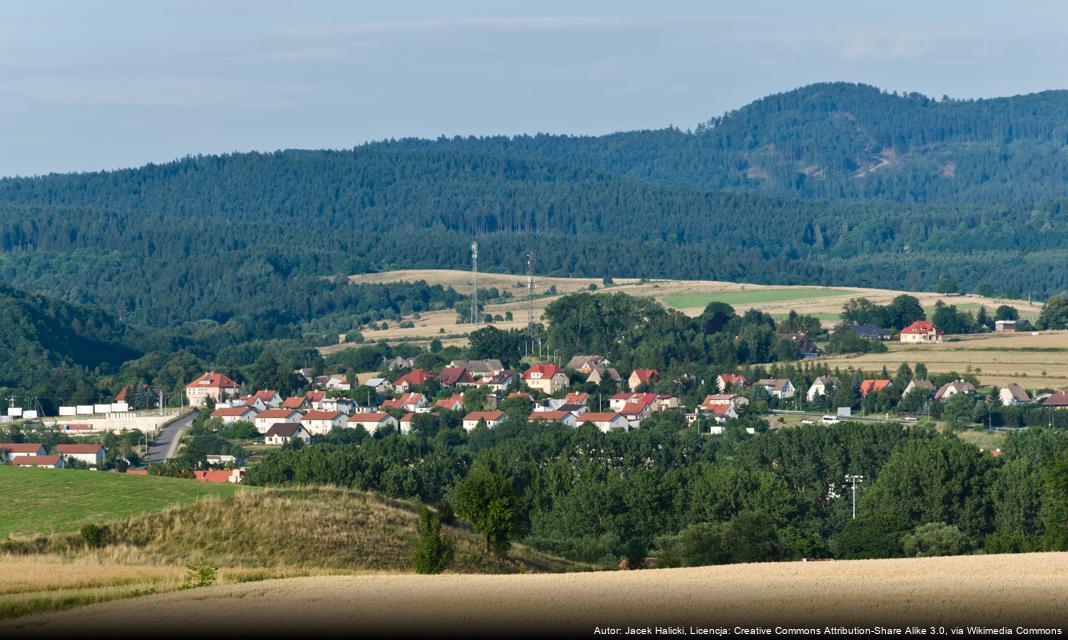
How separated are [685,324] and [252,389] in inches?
1461

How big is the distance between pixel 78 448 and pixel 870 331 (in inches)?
3016

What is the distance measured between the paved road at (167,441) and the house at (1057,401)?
2022 inches

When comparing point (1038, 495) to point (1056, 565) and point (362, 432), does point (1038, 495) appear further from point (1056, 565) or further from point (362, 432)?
point (362, 432)

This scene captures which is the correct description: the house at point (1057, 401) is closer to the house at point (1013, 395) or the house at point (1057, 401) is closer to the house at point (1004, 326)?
the house at point (1013, 395)

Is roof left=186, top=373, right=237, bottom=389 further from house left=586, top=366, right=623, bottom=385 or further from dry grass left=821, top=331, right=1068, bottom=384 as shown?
dry grass left=821, top=331, right=1068, bottom=384

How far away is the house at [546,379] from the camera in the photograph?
435 feet

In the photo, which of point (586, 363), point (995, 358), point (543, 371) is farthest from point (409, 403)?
point (995, 358)

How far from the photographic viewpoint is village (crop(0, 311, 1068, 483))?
344 ft

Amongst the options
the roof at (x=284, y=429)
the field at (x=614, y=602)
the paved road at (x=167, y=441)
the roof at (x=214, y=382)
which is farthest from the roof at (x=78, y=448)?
the field at (x=614, y=602)

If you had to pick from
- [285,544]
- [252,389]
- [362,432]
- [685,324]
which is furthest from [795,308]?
[285,544]

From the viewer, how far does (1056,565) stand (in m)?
33.3

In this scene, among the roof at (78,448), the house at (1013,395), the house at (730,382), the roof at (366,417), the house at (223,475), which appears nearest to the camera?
the house at (223,475)

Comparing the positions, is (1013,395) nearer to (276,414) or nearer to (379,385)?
(276,414)

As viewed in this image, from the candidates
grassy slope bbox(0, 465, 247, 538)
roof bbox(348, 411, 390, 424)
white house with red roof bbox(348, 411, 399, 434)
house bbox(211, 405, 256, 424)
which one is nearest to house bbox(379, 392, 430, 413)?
roof bbox(348, 411, 390, 424)
